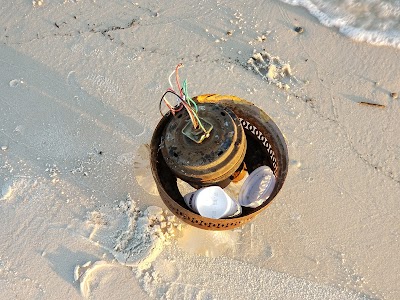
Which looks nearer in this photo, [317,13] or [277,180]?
[277,180]

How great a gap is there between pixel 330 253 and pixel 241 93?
1483 millimetres

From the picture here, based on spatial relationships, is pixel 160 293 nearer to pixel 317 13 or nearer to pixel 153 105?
pixel 153 105

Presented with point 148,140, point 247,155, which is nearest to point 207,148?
point 247,155

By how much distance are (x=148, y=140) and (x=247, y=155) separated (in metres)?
0.88

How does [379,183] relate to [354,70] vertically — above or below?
below

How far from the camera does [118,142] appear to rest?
153 inches

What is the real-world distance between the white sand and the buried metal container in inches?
18.4

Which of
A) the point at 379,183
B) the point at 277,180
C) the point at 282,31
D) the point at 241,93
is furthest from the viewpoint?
the point at 282,31

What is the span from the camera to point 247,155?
11.4 feet

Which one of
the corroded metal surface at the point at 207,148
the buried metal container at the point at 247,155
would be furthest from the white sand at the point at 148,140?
the corroded metal surface at the point at 207,148

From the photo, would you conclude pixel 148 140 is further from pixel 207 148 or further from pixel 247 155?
pixel 207 148

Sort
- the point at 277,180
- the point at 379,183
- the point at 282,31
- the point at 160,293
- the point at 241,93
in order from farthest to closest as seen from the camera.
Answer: the point at 282,31
the point at 241,93
the point at 379,183
the point at 160,293
the point at 277,180

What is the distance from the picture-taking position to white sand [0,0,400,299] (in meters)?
3.53

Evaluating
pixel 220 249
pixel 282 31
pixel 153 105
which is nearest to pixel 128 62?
pixel 153 105
